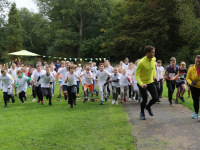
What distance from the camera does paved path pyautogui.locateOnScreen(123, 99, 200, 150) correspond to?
6.04 meters

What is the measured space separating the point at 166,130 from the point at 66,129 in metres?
2.66

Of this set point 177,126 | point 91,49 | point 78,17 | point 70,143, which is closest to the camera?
point 70,143

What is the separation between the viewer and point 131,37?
39.3 m

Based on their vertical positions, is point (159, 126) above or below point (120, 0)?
below

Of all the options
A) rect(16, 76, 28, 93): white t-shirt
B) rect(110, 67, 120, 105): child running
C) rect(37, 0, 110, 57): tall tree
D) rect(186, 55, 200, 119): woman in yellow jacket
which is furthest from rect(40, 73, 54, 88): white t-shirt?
rect(37, 0, 110, 57): tall tree

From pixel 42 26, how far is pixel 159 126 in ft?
185

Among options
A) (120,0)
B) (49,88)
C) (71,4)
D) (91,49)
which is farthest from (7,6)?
(49,88)

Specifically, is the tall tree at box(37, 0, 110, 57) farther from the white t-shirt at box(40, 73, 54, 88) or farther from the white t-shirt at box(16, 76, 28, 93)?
the white t-shirt at box(40, 73, 54, 88)

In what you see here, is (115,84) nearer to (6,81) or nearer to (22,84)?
(22,84)

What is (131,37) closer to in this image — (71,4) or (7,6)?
(71,4)

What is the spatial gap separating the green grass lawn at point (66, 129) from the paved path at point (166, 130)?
0.28 metres

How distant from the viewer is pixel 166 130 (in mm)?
7285

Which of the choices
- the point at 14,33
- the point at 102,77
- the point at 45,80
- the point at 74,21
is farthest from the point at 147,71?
the point at 14,33

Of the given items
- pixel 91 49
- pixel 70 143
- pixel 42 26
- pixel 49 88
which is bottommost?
pixel 70 143
